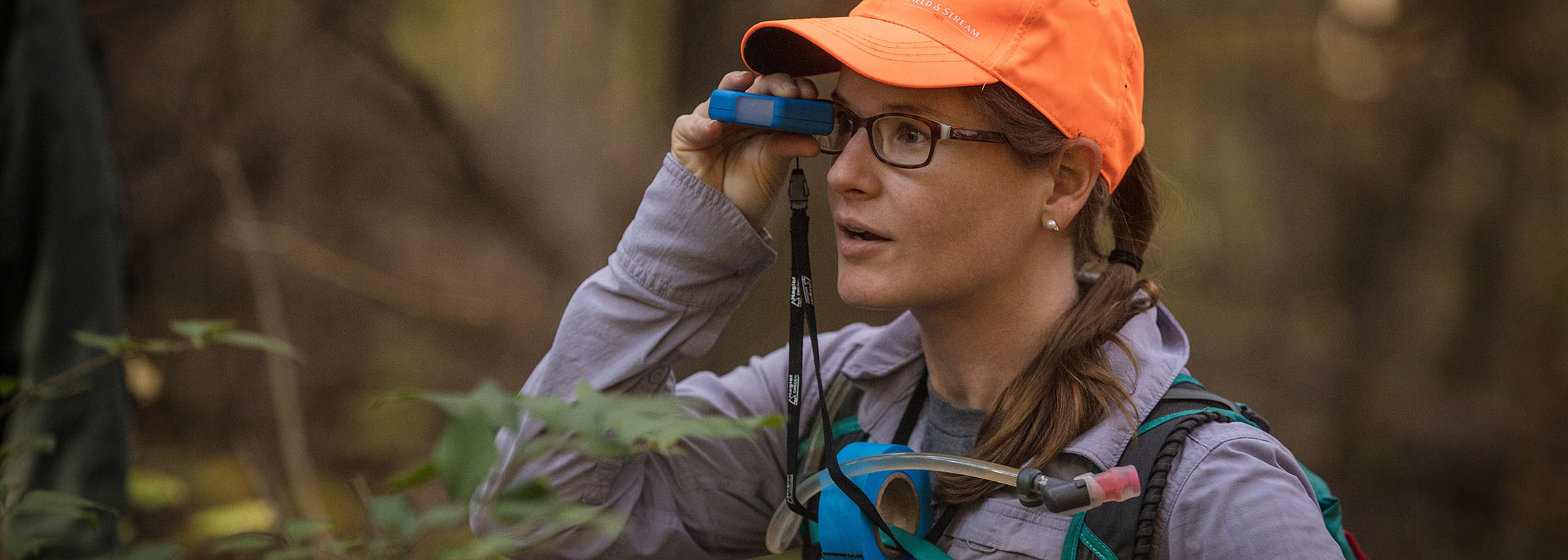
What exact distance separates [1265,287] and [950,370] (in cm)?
369

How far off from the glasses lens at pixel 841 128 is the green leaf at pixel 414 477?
100 cm

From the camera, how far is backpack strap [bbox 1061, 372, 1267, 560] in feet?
4.40

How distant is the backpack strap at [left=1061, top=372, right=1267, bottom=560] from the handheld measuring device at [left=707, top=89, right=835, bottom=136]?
616 millimetres

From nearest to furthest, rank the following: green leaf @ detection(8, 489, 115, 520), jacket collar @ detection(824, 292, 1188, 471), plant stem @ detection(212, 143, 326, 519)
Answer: green leaf @ detection(8, 489, 115, 520) → jacket collar @ detection(824, 292, 1188, 471) → plant stem @ detection(212, 143, 326, 519)

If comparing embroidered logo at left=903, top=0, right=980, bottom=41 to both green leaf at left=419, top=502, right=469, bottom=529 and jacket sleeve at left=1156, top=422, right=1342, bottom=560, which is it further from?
green leaf at left=419, top=502, right=469, bottom=529

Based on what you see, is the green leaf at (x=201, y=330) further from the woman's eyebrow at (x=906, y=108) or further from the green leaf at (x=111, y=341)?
the woman's eyebrow at (x=906, y=108)

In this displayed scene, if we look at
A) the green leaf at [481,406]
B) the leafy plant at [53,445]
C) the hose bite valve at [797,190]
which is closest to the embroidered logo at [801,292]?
the hose bite valve at [797,190]

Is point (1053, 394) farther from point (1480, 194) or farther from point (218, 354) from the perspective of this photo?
point (218, 354)

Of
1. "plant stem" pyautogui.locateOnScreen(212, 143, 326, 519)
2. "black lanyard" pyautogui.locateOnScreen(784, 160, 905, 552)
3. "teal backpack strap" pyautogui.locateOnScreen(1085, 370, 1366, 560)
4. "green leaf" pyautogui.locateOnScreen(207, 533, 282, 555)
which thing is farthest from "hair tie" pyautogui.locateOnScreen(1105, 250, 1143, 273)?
"plant stem" pyautogui.locateOnScreen(212, 143, 326, 519)

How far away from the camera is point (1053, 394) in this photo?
155 centimetres

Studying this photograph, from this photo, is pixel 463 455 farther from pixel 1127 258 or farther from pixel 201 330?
pixel 1127 258

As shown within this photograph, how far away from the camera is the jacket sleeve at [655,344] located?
66.0 inches

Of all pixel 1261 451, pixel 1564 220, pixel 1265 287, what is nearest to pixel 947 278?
pixel 1261 451

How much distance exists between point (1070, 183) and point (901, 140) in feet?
0.89
